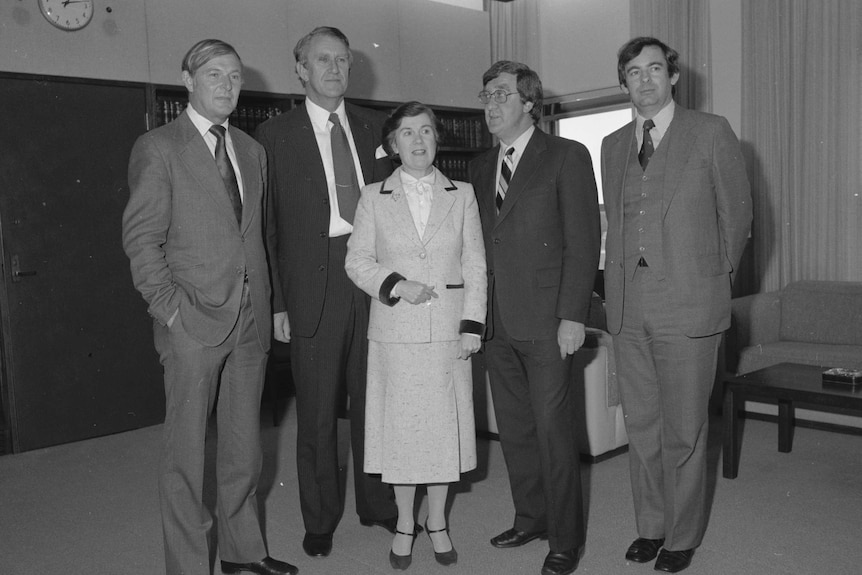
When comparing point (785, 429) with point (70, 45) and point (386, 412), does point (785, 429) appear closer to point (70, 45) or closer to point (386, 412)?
point (386, 412)

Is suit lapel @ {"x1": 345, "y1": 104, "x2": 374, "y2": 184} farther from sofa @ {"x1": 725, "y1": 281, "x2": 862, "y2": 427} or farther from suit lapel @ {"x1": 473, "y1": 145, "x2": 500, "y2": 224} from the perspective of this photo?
sofa @ {"x1": 725, "y1": 281, "x2": 862, "y2": 427}

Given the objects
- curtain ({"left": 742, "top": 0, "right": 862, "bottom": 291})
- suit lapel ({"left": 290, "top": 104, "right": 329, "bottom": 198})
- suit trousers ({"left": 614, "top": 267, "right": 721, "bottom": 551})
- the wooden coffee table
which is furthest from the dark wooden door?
curtain ({"left": 742, "top": 0, "right": 862, "bottom": 291})

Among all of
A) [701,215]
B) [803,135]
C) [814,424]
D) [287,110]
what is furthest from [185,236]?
[803,135]

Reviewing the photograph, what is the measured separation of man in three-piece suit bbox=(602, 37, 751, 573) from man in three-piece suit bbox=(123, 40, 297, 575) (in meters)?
1.34

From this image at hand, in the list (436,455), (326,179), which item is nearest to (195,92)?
(326,179)

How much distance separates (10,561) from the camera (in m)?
3.18

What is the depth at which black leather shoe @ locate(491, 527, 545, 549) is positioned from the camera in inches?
123

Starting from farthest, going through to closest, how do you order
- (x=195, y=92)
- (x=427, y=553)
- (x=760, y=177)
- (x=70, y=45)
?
(x=760, y=177) → (x=70, y=45) → (x=427, y=553) → (x=195, y=92)

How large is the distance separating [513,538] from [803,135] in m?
3.93

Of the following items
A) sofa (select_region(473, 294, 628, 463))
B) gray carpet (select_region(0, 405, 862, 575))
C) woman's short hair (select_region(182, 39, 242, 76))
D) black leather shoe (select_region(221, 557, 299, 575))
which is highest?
woman's short hair (select_region(182, 39, 242, 76))

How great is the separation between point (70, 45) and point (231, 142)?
8.90ft

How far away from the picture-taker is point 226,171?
272 cm

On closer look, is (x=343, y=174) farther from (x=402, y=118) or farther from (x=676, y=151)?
(x=676, y=151)

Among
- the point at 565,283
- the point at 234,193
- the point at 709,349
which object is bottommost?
the point at 709,349
